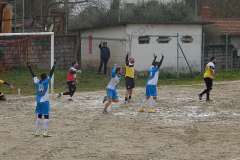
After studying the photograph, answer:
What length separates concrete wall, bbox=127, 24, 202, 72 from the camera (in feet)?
121

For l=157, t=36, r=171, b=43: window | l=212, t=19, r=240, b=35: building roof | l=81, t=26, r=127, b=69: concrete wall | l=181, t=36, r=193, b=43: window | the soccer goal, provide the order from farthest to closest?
1. l=212, t=19, r=240, b=35: building roof
2. l=181, t=36, r=193, b=43: window
3. l=157, t=36, r=171, b=43: window
4. l=81, t=26, r=127, b=69: concrete wall
5. the soccer goal

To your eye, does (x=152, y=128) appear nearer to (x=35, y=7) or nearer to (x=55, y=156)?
(x=55, y=156)

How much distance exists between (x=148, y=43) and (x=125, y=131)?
1996 centimetres

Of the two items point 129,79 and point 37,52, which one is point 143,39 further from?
point 129,79

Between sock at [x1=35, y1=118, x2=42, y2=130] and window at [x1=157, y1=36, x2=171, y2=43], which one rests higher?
window at [x1=157, y1=36, x2=171, y2=43]

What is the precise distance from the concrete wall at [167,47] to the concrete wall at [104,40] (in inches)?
26.5

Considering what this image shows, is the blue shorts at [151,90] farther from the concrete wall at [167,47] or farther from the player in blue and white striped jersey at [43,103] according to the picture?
the concrete wall at [167,47]

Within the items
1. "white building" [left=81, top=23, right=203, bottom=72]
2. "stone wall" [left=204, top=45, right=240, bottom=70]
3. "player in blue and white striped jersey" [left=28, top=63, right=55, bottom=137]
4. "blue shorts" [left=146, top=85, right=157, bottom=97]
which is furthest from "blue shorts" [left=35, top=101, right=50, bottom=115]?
"stone wall" [left=204, top=45, right=240, bottom=70]

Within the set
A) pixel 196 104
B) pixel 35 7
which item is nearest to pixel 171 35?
pixel 35 7

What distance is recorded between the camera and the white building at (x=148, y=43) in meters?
37.0

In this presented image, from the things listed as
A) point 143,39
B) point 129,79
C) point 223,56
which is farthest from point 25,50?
point 129,79

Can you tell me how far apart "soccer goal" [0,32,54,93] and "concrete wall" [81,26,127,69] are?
2791mm

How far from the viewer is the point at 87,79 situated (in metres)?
34.7

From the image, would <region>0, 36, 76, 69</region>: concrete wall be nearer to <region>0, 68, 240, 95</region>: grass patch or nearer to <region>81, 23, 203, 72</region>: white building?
<region>0, 68, 240, 95</region>: grass patch
